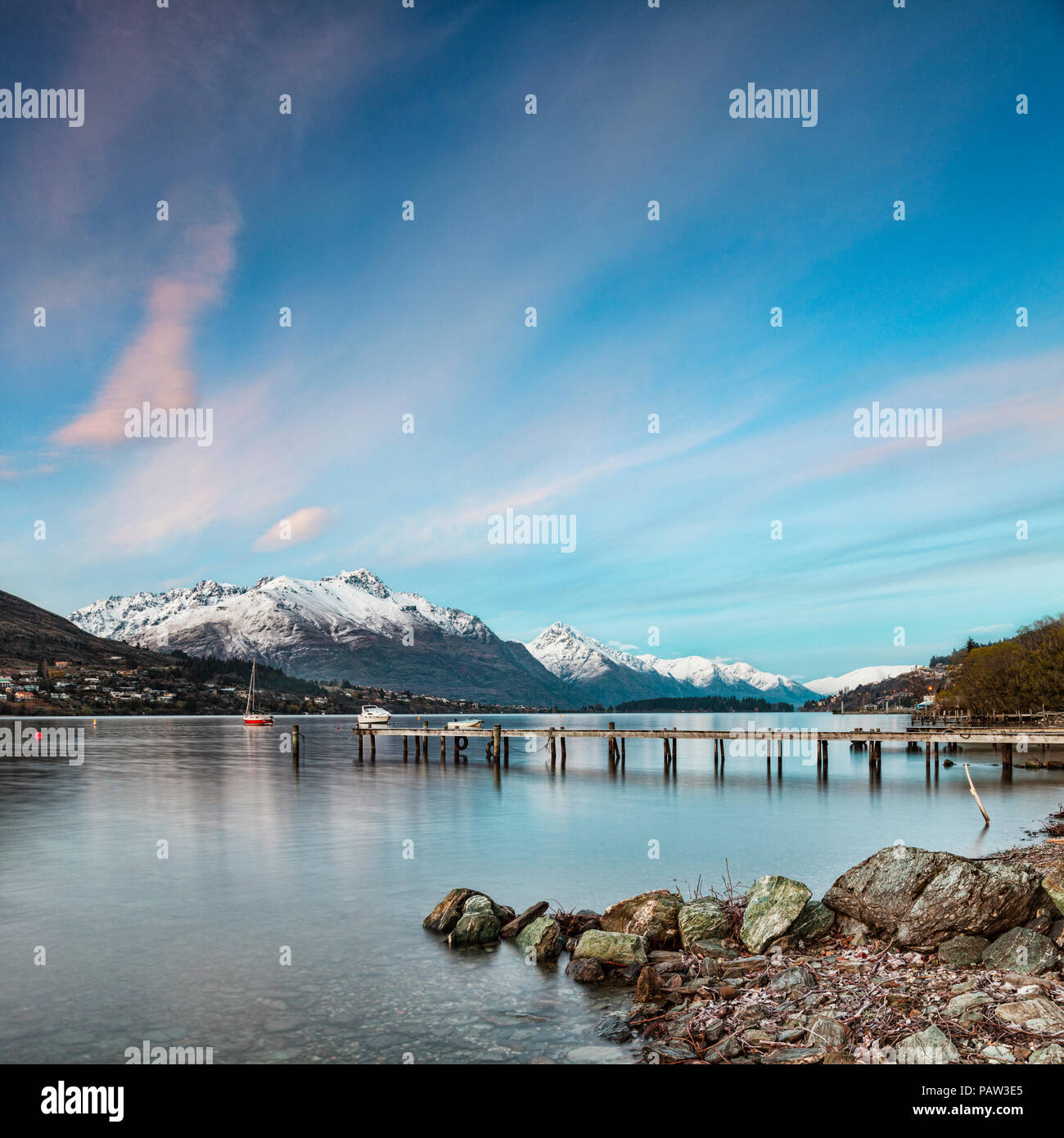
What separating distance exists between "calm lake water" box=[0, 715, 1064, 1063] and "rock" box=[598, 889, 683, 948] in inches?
80.0

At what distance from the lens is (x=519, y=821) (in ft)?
130

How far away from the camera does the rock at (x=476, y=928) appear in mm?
17188

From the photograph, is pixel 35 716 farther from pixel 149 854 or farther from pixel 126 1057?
pixel 126 1057

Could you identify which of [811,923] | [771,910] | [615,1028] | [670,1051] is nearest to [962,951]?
[811,923]

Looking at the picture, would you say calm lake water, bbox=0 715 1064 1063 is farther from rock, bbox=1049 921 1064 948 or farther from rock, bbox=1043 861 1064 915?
rock, bbox=1043 861 1064 915

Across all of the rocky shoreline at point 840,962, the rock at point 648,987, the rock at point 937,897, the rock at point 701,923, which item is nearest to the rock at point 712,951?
the rocky shoreline at point 840,962

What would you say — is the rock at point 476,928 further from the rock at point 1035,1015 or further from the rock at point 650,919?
the rock at point 1035,1015

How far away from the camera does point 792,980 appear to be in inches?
482

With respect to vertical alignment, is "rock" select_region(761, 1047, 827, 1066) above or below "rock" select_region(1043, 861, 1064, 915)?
below

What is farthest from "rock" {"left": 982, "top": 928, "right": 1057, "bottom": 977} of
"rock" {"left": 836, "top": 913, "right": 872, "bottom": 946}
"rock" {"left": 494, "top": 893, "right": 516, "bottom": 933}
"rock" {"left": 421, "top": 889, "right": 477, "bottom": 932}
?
"rock" {"left": 421, "top": 889, "right": 477, "bottom": 932}

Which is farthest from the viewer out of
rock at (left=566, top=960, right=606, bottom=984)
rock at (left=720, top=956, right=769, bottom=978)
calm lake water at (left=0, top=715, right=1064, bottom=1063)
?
rock at (left=566, top=960, right=606, bottom=984)

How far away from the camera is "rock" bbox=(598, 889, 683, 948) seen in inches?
617

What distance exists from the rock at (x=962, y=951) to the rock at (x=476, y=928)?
873 centimetres
